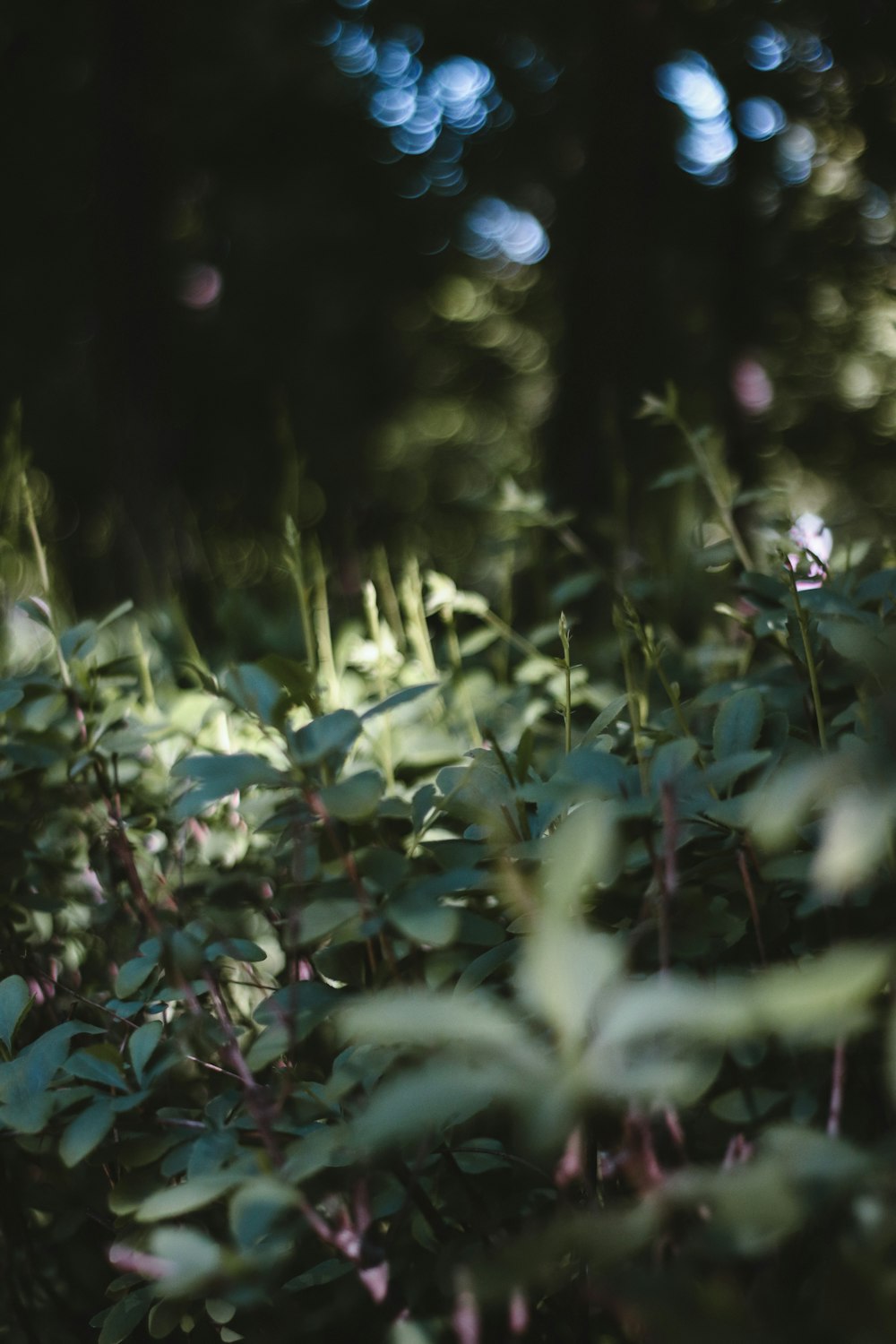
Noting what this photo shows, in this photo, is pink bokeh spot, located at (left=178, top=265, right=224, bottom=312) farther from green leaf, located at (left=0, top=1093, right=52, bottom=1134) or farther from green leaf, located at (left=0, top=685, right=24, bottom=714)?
green leaf, located at (left=0, top=1093, right=52, bottom=1134)

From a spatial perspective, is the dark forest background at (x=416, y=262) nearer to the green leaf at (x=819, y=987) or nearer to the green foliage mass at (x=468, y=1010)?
the green foliage mass at (x=468, y=1010)

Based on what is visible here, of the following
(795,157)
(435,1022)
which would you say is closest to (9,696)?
(435,1022)

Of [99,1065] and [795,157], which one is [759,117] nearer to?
[795,157]

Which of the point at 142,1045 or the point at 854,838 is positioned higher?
the point at 854,838

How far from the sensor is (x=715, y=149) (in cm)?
682

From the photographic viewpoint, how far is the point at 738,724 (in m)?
0.79

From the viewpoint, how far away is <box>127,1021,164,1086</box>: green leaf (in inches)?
29.1

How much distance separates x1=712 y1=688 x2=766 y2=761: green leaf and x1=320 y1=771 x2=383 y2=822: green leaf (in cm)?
30

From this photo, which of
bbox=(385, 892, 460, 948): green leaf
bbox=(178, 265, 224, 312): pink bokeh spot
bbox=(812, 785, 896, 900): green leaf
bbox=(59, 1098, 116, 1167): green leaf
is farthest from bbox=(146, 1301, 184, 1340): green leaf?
bbox=(178, 265, 224, 312): pink bokeh spot

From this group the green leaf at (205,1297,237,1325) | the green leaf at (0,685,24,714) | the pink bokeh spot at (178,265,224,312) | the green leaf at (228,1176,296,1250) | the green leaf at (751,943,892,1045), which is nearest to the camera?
the green leaf at (751,943,892,1045)

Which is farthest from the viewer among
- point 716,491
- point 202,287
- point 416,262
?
point 416,262

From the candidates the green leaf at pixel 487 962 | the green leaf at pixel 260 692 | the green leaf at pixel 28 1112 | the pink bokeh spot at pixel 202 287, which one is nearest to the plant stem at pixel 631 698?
the green leaf at pixel 487 962

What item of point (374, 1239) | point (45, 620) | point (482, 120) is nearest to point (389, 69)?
point (482, 120)

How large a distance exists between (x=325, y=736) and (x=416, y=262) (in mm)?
10430
